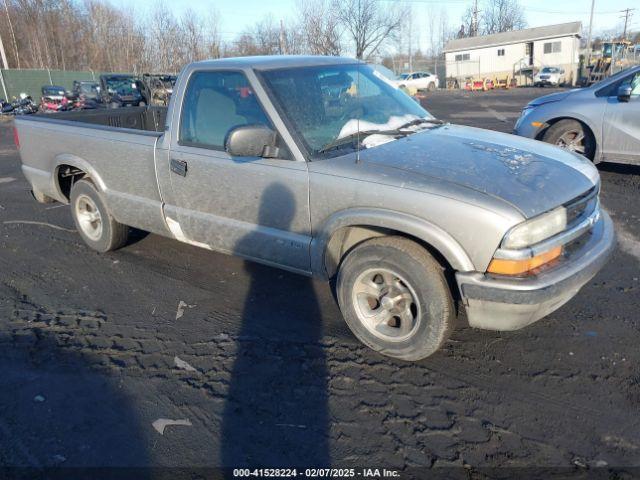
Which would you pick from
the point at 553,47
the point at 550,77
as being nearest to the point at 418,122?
the point at 550,77

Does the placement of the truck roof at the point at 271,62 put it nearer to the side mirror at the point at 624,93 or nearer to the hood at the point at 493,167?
the hood at the point at 493,167

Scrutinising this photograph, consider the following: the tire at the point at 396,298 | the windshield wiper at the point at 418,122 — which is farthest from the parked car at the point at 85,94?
the tire at the point at 396,298

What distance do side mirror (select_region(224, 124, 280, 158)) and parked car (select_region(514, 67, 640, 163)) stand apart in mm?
5552

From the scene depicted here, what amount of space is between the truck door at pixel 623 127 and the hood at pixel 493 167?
391cm

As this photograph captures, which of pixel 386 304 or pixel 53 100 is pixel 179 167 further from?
pixel 53 100

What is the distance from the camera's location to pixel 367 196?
307 cm

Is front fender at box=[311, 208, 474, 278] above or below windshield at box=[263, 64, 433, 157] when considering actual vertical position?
below

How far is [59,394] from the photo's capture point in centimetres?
304

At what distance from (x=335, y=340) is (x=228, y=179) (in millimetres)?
1426

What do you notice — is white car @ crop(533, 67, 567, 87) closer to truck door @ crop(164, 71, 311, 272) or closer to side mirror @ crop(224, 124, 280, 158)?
truck door @ crop(164, 71, 311, 272)

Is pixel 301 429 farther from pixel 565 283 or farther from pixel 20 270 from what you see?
pixel 20 270

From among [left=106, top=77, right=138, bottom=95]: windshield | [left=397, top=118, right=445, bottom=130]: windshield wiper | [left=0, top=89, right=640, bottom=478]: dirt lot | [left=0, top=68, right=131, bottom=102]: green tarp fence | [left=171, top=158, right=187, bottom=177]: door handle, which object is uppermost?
[left=0, top=68, right=131, bottom=102]: green tarp fence

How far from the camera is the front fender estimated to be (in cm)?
280

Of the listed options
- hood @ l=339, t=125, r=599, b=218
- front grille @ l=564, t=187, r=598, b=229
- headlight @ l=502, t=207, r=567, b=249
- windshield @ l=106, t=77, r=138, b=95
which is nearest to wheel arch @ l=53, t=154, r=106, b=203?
hood @ l=339, t=125, r=599, b=218
